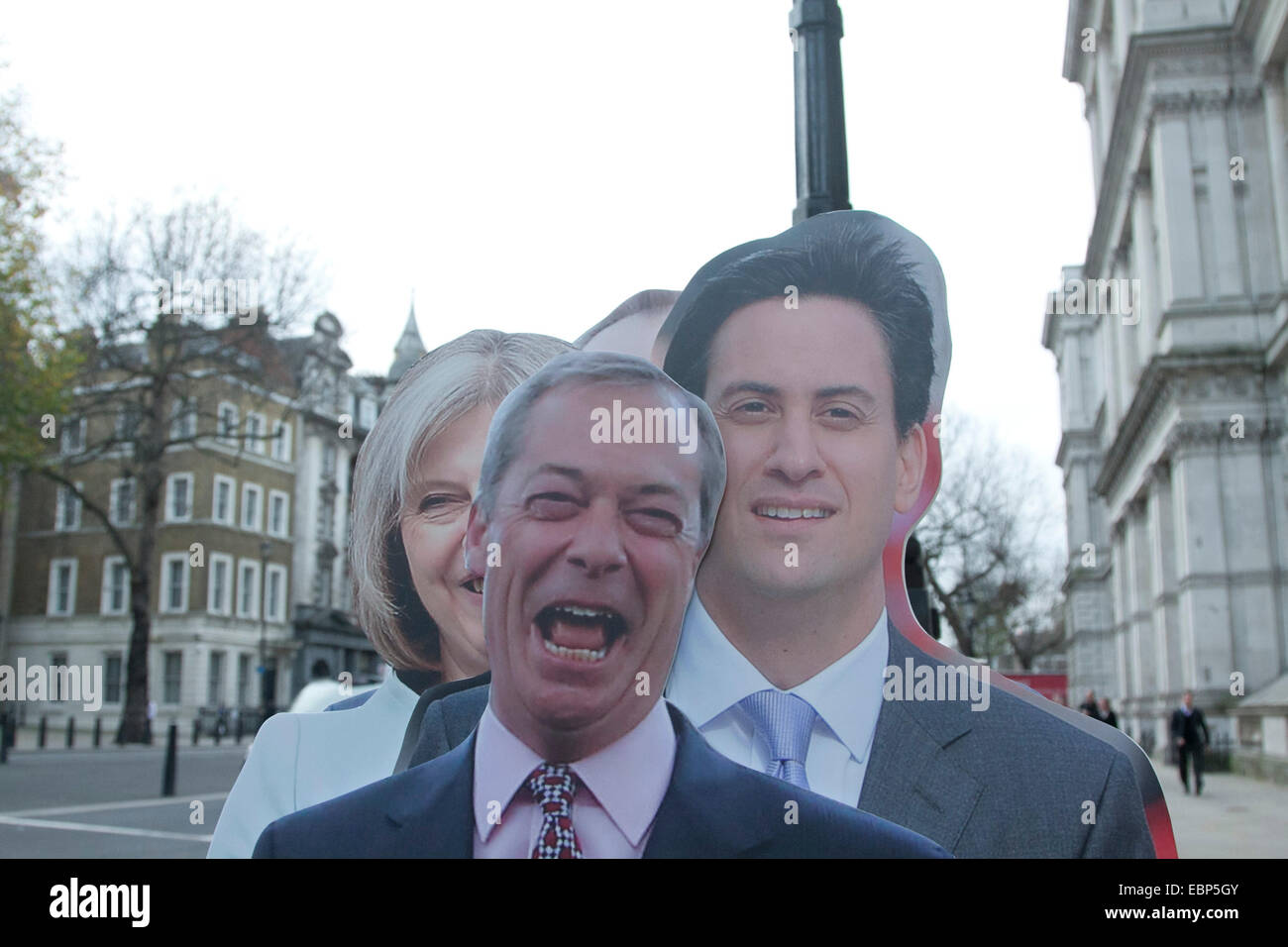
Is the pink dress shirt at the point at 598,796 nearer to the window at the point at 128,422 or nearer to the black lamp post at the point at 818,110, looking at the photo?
the black lamp post at the point at 818,110

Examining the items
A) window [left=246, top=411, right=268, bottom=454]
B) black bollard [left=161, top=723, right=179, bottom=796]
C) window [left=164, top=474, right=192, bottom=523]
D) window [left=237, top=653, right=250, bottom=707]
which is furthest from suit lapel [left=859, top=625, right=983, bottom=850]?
window [left=237, top=653, right=250, bottom=707]

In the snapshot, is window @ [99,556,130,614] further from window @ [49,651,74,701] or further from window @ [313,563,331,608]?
window @ [49,651,74,701]

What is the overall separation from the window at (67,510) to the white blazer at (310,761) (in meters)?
5.77

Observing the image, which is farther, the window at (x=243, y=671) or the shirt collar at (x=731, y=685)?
the window at (x=243, y=671)

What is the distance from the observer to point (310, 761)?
3221 mm


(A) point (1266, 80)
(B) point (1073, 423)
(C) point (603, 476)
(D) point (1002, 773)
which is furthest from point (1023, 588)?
(B) point (1073, 423)

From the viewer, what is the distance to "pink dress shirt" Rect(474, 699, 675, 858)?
2.88m

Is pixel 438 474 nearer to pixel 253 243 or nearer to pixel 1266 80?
pixel 253 243

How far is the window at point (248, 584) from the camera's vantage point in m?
7.91

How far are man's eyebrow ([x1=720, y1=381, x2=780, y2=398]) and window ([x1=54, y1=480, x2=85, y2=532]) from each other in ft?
22.2

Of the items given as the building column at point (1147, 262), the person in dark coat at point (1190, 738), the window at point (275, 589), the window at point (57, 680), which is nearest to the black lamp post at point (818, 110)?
the window at point (57, 680)
